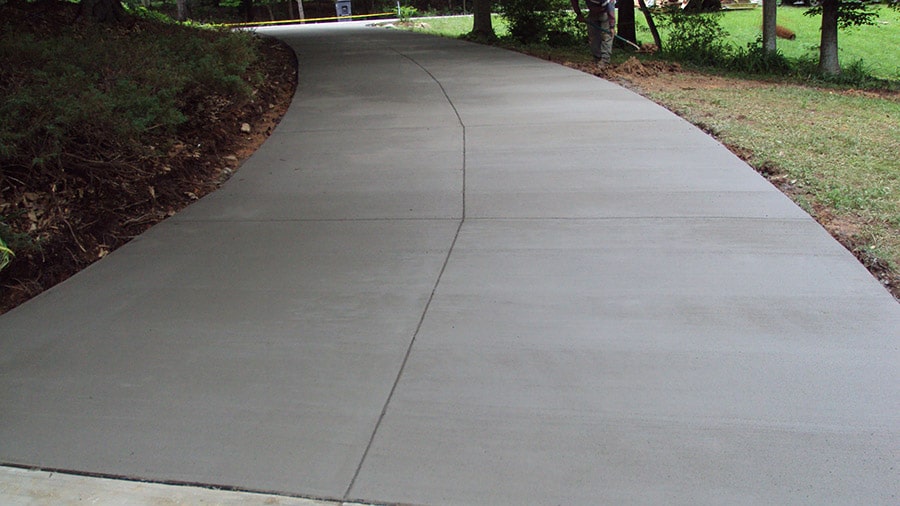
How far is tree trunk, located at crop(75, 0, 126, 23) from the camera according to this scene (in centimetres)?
1306

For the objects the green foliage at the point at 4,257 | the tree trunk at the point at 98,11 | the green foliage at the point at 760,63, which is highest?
the tree trunk at the point at 98,11

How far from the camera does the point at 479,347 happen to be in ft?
12.9

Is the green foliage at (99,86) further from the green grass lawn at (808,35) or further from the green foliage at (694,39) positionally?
the green grass lawn at (808,35)

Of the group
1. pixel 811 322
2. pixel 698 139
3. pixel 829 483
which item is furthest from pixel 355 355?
pixel 698 139

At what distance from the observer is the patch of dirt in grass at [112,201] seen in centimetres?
518

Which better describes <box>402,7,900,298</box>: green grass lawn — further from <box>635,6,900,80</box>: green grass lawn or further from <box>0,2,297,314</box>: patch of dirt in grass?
<box>635,6,900,80</box>: green grass lawn

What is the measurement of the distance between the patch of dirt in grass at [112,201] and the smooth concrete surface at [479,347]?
10.0 inches

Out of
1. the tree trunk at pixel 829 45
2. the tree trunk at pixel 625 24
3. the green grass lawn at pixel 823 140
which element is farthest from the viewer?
the tree trunk at pixel 625 24

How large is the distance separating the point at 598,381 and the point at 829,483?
1.11 metres

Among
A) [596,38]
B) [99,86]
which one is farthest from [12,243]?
[596,38]

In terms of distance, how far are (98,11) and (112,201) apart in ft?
29.6

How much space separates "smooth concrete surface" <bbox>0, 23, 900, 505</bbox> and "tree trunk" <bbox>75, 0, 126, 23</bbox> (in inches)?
329

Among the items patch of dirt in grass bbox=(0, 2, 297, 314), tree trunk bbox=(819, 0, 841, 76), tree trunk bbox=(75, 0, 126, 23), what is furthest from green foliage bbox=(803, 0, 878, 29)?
tree trunk bbox=(75, 0, 126, 23)

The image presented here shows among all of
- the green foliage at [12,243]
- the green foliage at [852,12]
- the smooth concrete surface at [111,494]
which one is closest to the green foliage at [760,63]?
the green foliage at [852,12]
